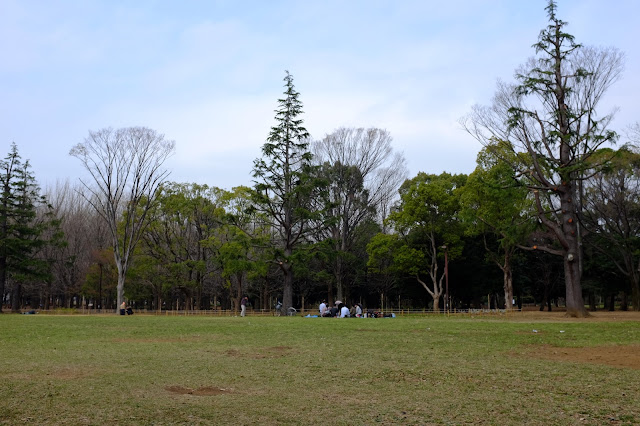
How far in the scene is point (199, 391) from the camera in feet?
25.2

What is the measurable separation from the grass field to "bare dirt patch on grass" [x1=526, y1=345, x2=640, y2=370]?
2 centimetres

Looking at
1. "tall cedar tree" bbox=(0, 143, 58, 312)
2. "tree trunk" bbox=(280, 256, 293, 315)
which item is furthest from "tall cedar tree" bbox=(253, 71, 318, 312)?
"tall cedar tree" bbox=(0, 143, 58, 312)

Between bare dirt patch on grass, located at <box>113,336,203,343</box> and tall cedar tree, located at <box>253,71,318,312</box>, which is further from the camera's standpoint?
tall cedar tree, located at <box>253,71,318,312</box>

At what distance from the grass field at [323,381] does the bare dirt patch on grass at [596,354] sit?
2cm

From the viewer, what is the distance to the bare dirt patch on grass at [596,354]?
10140 mm

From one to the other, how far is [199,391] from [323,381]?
6.34ft

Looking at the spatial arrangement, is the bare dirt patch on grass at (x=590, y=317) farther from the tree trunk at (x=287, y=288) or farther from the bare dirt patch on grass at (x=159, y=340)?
the bare dirt patch on grass at (x=159, y=340)

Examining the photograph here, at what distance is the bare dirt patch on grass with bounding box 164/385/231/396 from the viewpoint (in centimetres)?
756

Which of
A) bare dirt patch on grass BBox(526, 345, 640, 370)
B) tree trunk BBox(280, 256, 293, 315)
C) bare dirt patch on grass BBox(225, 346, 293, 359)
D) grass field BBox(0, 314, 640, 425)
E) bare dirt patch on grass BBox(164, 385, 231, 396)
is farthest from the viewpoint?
tree trunk BBox(280, 256, 293, 315)

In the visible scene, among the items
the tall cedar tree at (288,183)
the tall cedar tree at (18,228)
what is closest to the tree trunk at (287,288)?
the tall cedar tree at (288,183)

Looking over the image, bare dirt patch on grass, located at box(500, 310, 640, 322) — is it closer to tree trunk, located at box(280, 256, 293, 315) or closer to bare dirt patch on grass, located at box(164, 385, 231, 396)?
tree trunk, located at box(280, 256, 293, 315)

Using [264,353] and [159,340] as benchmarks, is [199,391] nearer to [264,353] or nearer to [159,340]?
[264,353]

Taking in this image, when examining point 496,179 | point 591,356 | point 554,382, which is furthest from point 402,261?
point 554,382

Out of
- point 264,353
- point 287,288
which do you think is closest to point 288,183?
point 287,288
